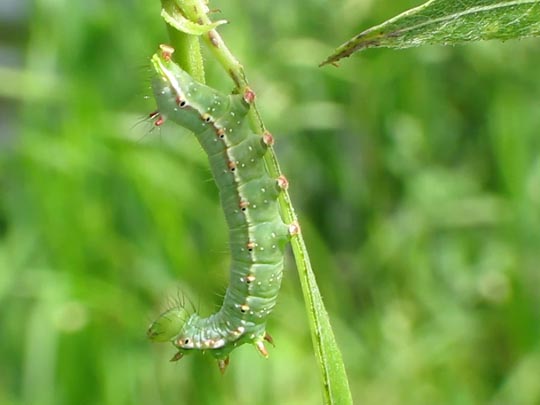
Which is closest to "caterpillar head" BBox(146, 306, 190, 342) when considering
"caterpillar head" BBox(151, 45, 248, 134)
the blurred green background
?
"caterpillar head" BBox(151, 45, 248, 134)

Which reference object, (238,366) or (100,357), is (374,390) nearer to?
(238,366)

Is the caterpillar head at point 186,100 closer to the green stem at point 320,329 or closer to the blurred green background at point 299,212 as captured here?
the green stem at point 320,329

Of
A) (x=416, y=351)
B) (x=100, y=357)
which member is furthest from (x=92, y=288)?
(x=416, y=351)

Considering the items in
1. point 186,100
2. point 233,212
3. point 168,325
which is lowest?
point 168,325

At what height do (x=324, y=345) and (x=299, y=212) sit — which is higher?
(x=324, y=345)

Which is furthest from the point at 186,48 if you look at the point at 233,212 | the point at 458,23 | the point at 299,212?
the point at 299,212

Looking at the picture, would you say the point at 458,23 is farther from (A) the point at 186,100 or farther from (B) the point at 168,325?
(B) the point at 168,325
